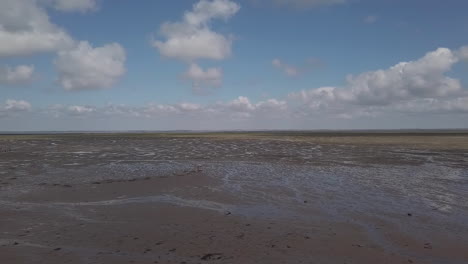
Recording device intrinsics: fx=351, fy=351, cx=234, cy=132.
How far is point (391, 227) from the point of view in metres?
9.67

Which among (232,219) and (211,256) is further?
(232,219)

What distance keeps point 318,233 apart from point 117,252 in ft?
16.2

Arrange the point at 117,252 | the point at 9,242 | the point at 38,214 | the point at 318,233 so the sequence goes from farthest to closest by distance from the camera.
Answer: the point at 38,214, the point at 318,233, the point at 9,242, the point at 117,252

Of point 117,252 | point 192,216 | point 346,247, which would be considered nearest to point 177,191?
point 192,216

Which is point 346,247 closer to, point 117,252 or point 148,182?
point 117,252

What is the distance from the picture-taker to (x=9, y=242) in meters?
7.99

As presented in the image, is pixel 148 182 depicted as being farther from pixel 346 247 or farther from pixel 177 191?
pixel 346 247

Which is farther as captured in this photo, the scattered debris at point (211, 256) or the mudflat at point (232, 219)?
the mudflat at point (232, 219)

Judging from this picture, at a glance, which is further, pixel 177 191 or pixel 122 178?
pixel 122 178

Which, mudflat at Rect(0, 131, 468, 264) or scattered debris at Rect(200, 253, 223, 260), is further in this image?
mudflat at Rect(0, 131, 468, 264)

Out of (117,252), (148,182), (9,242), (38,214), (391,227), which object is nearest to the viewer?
(117,252)

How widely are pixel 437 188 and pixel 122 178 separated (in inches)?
596

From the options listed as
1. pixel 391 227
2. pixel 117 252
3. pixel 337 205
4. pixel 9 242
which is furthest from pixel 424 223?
pixel 9 242

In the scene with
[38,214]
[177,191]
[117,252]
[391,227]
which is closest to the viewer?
[117,252]
